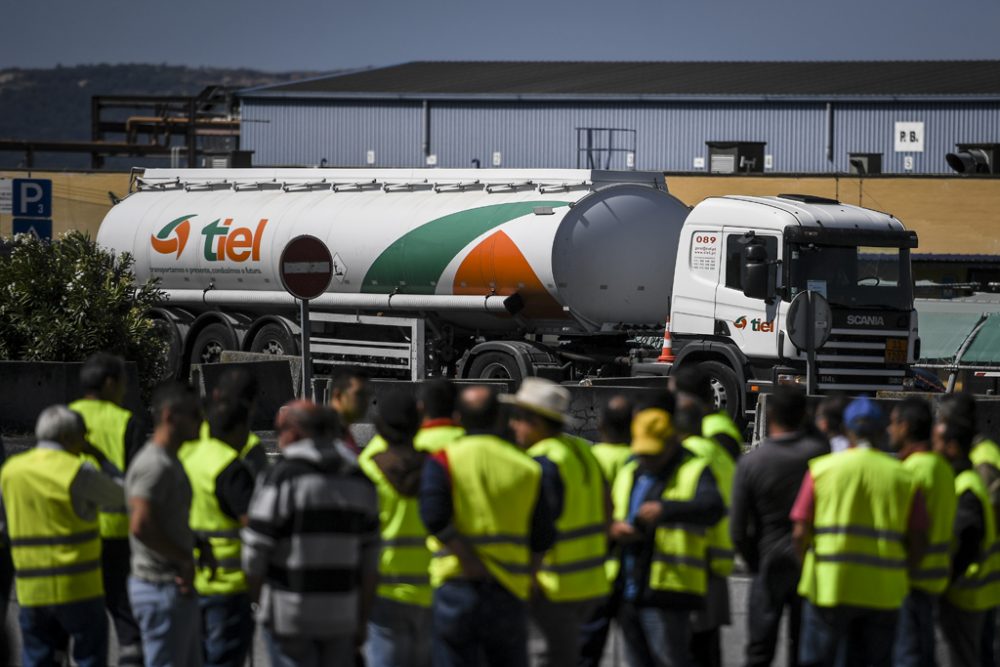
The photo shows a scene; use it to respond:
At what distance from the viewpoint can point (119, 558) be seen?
8289mm

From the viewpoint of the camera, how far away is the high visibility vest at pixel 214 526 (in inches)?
289

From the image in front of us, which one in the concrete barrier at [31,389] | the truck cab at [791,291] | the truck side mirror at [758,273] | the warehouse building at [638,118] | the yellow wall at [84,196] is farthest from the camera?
the warehouse building at [638,118]

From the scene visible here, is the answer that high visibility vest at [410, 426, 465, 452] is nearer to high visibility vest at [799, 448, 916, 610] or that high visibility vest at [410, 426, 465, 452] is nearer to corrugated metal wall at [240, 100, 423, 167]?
high visibility vest at [799, 448, 916, 610]

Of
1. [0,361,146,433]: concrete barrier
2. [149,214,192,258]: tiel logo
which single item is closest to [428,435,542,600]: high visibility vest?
[0,361,146,433]: concrete barrier

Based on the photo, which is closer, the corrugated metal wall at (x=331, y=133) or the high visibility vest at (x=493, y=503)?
the high visibility vest at (x=493, y=503)

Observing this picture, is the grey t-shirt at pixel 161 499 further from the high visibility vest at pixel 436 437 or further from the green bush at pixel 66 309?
the green bush at pixel 66 309

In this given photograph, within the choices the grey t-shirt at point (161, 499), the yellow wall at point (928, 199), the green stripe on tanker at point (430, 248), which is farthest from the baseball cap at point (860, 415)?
the yellow wall at point (928, 199)

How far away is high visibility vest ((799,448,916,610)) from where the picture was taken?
7.40 metres

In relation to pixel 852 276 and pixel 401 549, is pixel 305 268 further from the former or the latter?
pixel 401 549

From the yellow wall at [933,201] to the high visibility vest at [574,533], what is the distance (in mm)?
37335

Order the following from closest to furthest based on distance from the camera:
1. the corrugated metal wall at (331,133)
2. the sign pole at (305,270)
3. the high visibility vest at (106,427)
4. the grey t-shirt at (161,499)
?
1. the grey t-shirt at (161,499)
2. the high visibility vest at (106,427)
3. the sign pole at (305,270)
4. the corrugated metal wall at (331,133)

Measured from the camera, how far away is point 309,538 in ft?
20.7

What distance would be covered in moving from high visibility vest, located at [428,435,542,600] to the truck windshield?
13.3 m

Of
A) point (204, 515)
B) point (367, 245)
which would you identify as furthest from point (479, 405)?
point (367, 245)
